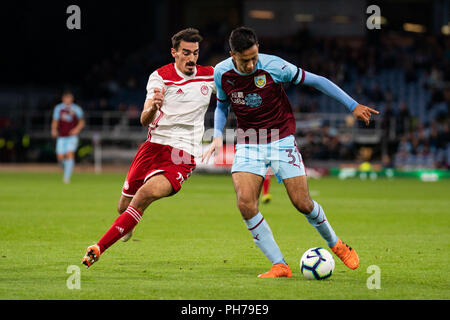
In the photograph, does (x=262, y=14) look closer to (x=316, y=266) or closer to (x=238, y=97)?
(x=238, y=97)

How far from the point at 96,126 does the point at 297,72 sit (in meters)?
26.6

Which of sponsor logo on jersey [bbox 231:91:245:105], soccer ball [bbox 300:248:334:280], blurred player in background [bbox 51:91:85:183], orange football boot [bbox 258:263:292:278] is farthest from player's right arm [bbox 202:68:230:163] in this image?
blurred player in background [bbox 51:91:85:183]

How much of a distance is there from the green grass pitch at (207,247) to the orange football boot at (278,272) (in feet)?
0.34

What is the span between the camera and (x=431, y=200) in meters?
17.5

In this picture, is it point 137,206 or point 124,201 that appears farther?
point 124,201

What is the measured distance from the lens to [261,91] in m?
7.33

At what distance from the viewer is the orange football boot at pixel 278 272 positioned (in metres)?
7.12

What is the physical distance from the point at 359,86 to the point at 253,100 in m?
26.1

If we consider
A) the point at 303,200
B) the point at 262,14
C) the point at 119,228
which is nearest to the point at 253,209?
the point at 303,200

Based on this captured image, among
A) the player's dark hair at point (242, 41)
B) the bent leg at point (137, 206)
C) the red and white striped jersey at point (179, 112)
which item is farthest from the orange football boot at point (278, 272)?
the player's dark hair at point (242, 41)

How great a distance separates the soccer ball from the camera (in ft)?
23.0
